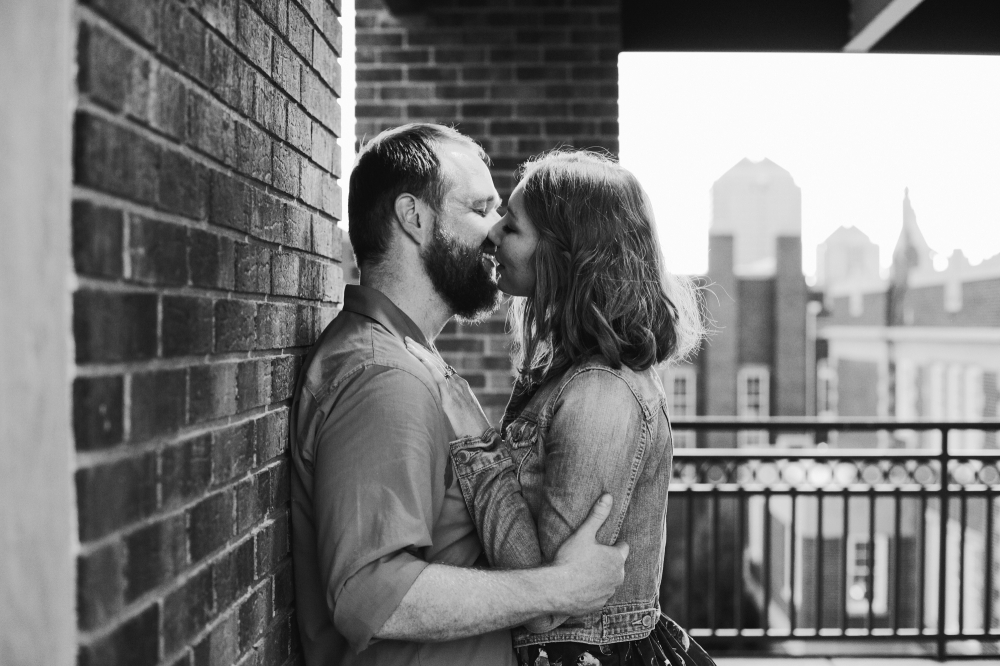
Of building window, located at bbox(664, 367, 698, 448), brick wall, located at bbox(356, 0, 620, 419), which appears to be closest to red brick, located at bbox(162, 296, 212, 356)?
brick wall, located at bbox(356, 0, 620, 419)

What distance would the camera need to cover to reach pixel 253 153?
1257 mm

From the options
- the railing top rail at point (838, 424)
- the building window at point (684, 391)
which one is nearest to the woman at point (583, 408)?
the railing top rail at point (838, 424)

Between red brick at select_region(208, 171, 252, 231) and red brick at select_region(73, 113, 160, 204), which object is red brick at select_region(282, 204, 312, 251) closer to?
red brick at select_region(208, 171, 252, 231)

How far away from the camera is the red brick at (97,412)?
737 millimetres

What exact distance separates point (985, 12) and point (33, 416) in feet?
16.5

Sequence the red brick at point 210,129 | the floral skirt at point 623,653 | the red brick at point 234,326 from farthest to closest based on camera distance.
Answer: the floral skirt at point 623,653 → the red brick at point 234,326 → the red brick at point 210,129

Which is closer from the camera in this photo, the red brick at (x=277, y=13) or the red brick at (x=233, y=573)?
the red brick at (x=233, y=573)

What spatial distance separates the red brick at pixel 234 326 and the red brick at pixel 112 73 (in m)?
0.34

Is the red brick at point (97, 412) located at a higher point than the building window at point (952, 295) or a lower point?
lower

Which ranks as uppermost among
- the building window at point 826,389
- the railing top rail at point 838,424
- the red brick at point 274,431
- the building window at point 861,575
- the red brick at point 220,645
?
the red brick at point 274,431

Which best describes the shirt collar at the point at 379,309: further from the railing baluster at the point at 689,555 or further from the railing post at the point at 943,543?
the railing post at the point at 943,543

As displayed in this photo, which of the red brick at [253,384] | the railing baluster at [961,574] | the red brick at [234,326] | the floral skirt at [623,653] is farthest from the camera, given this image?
the railing baluster at [961,574]

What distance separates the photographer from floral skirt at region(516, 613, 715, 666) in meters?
1.57

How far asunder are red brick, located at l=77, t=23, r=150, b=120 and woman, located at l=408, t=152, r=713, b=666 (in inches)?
35.2
